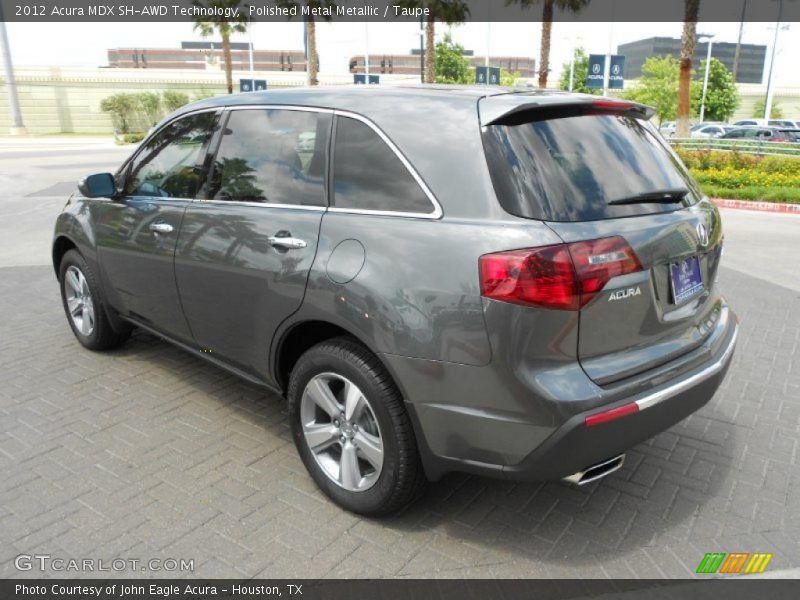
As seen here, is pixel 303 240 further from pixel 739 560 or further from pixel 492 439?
pixel 739 560

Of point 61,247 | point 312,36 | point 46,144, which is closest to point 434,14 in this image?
point 312,36

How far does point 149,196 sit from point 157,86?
70.3 m

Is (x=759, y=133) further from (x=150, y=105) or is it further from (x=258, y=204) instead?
(x=150, y=105)

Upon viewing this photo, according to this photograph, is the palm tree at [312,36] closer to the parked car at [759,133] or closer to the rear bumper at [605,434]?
the parked car at [759,133]

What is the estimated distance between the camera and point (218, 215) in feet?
11.4

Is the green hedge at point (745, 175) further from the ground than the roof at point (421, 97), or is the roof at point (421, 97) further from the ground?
the roof at point (421, 97)

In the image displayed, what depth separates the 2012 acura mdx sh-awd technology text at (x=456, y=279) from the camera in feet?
7.93

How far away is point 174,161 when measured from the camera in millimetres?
3990

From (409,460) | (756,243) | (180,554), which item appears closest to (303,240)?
(409,460)

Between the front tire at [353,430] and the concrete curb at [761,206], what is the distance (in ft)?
46.1

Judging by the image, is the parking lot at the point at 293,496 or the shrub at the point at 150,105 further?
the shrub at the point at 150,105

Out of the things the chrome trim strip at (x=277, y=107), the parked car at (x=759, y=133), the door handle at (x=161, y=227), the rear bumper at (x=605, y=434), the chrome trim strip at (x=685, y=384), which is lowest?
the parked car at (x=759, y=133)

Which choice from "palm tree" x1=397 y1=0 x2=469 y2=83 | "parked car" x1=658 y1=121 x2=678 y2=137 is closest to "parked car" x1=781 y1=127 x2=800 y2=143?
"parked car" x1=658 y1=121 x2=678 y2=137

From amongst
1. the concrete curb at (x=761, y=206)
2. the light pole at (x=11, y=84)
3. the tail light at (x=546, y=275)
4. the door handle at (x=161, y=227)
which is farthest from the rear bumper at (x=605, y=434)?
the light pole at (x=11, y=84)
